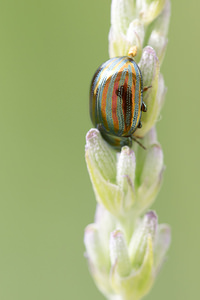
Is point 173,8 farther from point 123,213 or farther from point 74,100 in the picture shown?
point 123,213

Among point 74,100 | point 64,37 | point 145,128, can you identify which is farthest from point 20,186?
point 145,128

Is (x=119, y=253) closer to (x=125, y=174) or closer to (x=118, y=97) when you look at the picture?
(x=125, y=174)

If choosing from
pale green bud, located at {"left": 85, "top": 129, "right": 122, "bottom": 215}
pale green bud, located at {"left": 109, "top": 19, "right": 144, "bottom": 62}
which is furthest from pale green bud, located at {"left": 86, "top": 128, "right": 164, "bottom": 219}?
pale green bud, located at {"left": 109, "top": 19, "right": 144, "bottom": 62}

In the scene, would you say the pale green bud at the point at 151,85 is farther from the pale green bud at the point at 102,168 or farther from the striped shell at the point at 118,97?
the pale green bud at the point at 102,168

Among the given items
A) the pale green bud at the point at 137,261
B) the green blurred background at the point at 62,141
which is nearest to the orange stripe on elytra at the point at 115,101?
the pale green bud at the point at 137,261

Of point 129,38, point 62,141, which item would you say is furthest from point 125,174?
point 62,141

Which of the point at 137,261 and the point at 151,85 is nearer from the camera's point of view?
the point at 151,85

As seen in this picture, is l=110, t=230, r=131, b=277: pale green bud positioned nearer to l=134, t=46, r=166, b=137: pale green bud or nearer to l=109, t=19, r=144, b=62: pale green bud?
l=134, t=46, r=166, b=137: pale green bud
